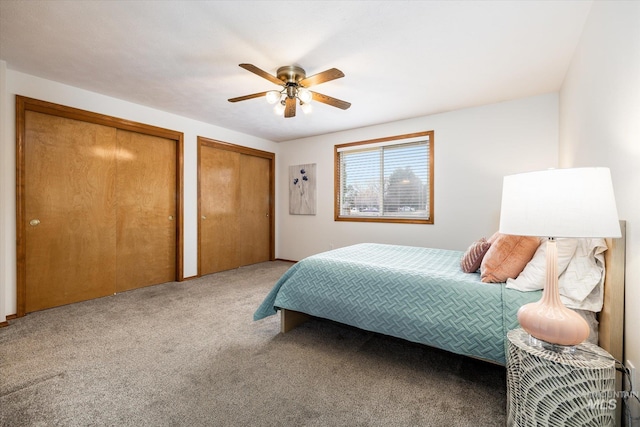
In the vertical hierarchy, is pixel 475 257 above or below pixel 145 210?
below

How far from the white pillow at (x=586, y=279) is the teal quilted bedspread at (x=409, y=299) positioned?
0.48 ft

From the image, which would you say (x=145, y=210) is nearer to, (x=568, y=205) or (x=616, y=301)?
(x=568, y=205)

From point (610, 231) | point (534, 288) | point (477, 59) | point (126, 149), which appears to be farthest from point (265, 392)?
point (126, 149)

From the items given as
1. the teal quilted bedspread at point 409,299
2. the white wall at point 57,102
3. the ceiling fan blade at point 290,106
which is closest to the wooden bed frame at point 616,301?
the teal quilted bedspread at point 409,299

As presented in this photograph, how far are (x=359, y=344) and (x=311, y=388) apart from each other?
2.13 feet

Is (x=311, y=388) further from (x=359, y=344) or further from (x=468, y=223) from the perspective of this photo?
(x=468, y=223)

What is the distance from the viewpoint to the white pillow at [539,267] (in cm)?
148

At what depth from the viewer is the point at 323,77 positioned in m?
2.26

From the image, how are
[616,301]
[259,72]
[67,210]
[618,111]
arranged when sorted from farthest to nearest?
1. [67,210]
2. [259,72]
3. [618,111]
4. [616,301]

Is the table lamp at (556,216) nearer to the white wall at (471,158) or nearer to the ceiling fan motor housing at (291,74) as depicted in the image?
the ceiling fan motor housing at (291,74)

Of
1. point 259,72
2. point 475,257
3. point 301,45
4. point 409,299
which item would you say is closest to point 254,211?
point 259,72

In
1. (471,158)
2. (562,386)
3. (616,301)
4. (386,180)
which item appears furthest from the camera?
(386,180)

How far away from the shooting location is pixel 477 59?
2426mm

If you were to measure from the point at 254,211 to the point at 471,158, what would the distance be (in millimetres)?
3676
